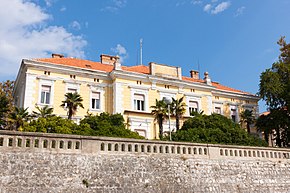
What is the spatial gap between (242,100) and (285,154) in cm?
1968

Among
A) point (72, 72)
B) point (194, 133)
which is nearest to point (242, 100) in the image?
point (194, 133)

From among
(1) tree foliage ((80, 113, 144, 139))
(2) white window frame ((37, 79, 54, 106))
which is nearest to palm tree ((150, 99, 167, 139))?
(1) tree foliage ((80, 113, 144, 139))

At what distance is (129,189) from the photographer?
40.4ft

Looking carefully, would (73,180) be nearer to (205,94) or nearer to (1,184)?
(1,184)

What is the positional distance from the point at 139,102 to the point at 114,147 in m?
17.6

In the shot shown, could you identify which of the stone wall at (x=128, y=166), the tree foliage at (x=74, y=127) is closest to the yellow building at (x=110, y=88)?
the tree foliage at (x=74, y=127)

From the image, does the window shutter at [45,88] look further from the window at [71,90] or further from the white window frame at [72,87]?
the window at [71,90]

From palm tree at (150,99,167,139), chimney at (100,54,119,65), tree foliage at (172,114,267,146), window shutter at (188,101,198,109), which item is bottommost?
tree foliage at (172,114,267,146)

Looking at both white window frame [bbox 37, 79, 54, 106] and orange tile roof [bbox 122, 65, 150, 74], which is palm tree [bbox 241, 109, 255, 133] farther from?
white window frame [bbox 37, 79, 54, 106]

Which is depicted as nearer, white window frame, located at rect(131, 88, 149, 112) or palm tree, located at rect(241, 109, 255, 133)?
white window frame, located at rect(131, 88, 149, 112)

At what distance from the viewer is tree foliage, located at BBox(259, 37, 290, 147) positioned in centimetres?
2936

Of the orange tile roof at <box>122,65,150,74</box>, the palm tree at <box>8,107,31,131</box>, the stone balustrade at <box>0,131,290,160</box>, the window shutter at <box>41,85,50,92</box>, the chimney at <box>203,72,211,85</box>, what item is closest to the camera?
the stone balustrade at <box>0,131,290,160</box>

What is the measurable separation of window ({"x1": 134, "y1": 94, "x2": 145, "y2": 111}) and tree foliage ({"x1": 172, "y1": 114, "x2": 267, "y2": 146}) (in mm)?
6312

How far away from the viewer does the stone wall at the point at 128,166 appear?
1107cm
